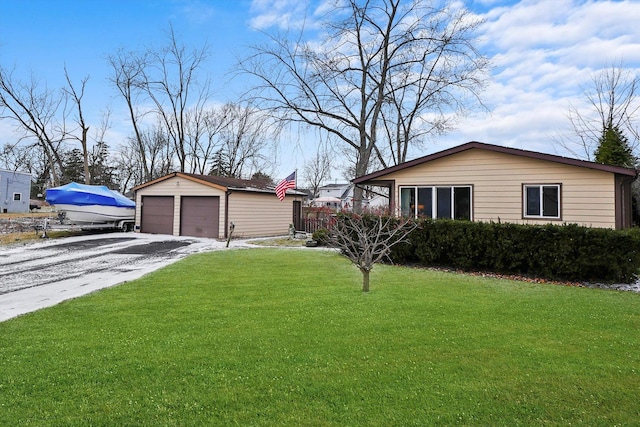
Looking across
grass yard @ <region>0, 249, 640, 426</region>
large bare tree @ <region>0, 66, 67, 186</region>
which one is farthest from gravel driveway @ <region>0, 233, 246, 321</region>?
large bare tree @ <region>0, 66, 67, 186</region>

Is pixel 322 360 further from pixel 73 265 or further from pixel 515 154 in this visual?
pixel 515 154

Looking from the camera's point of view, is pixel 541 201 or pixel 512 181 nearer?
pixel 541 201

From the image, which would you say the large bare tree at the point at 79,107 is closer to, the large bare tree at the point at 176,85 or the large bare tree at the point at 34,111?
the large bare tree at the point at 34,111

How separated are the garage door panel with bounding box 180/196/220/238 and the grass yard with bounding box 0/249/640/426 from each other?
12056mm

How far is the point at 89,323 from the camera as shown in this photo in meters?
4.85

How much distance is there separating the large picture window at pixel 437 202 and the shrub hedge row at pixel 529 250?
76.0 inches

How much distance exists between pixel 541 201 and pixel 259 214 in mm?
13499

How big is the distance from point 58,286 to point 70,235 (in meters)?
13.0

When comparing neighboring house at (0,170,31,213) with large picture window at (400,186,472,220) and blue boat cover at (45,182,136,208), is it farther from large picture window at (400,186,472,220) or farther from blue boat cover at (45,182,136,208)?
large picture window at (400,186,472,220)

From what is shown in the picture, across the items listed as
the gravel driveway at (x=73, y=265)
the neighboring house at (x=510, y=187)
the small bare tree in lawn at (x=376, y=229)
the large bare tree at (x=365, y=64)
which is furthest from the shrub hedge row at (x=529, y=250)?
the large bare tree at (x=365, y=64)

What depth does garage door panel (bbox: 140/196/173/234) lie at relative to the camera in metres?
19.8

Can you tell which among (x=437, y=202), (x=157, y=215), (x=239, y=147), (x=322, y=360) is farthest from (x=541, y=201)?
(x=239, y=147)

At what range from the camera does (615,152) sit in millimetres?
18453

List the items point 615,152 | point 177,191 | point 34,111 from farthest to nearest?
point 34,111 < point 177,191 < point 615,152
